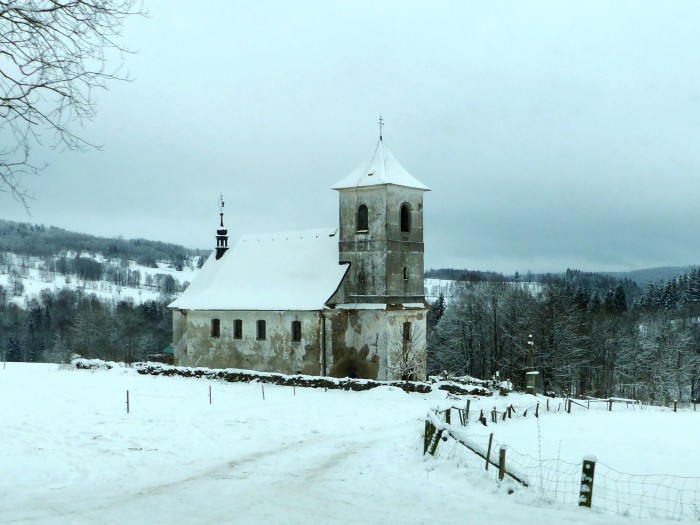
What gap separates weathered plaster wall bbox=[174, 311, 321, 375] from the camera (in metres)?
39.1

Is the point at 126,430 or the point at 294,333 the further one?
the point at 294,333

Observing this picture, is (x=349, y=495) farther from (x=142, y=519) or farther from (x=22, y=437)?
(x=22, y=437)

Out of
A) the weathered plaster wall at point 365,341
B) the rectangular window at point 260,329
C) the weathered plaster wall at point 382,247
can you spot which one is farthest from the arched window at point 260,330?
the weathered plaster wall at point 382,247

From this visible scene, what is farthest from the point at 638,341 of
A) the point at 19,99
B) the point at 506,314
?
the point at 19,99

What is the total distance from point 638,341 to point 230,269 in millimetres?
43237

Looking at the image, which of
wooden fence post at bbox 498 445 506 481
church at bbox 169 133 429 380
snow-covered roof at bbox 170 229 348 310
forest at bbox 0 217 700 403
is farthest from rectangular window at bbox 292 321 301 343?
wooden fence post at bbox 498 445 506 481

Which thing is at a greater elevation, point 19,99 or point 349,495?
point 19,99

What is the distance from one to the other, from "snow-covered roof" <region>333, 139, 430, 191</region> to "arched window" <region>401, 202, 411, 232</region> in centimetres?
125

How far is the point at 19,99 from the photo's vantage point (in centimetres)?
847

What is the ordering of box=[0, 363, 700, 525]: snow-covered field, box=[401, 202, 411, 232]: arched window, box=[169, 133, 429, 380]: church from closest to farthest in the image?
1. box=[0, 363, 700, 525]: snow-covered field
2. box=[169, 133, 429, 380]: church
3. box=[401, 202, 411, 232]: arched window

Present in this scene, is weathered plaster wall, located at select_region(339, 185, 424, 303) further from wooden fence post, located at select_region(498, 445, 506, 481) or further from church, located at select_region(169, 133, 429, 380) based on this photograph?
wooden fence post, located at select_region(498, 445, 506, 481)

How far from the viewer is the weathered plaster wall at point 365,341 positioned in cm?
3766

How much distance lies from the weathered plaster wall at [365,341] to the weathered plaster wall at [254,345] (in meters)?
0.95

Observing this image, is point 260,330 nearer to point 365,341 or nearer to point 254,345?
point 254,345
